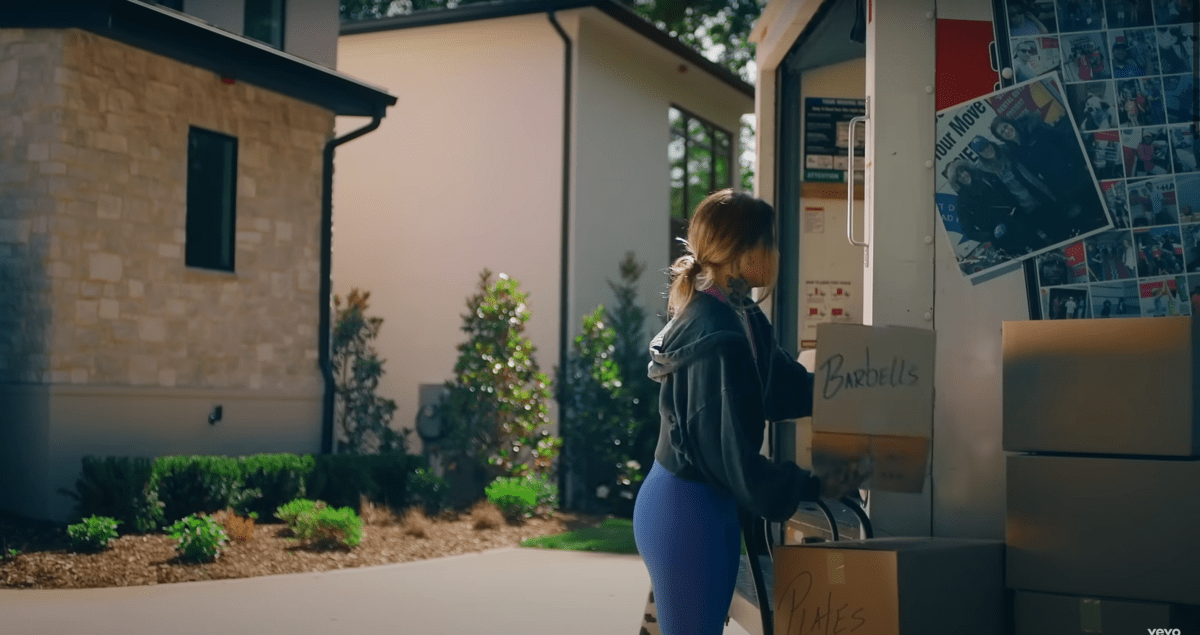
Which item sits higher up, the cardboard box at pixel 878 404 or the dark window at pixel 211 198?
the dark window at pixel 211 198

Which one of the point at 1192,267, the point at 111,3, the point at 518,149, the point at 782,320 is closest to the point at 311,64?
the point at 111,3

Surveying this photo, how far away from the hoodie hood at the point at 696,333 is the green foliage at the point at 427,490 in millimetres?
8253

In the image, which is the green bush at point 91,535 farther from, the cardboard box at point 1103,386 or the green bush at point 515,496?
the cardboard box at point 1103,386

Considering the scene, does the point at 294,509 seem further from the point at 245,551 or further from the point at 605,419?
the point at 605,419

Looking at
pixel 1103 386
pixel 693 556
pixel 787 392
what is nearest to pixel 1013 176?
pixel 1103 386

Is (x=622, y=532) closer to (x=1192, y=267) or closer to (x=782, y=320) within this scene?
(x=782, y=320)

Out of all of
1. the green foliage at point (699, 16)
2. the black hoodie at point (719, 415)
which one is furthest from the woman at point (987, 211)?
the green foliage at point (699, 16)

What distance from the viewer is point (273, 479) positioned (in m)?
9.98

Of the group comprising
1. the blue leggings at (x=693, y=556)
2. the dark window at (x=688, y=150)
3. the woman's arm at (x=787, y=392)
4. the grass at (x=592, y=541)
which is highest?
the dark window at (x=688, y=150)

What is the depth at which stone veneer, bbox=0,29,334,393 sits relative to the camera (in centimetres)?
935

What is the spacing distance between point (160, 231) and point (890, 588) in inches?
339

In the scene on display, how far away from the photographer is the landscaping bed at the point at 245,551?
741 cm


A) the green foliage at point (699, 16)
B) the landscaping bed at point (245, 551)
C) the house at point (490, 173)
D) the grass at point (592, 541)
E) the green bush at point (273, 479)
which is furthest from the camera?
the green foliage at point (699, 16)

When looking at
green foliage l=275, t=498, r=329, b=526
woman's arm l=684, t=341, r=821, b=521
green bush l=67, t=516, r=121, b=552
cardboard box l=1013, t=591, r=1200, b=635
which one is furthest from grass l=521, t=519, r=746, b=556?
woman's arm l=684, t=341, r=821, b=521
